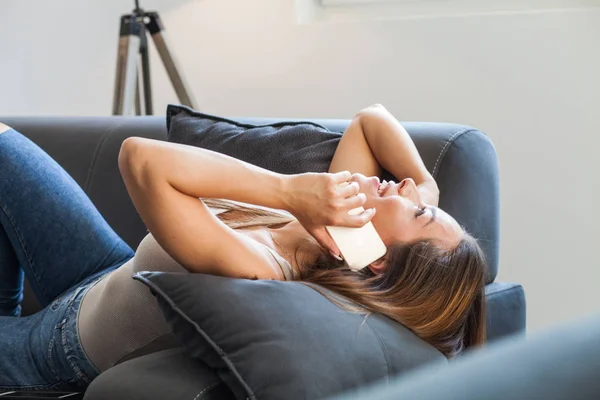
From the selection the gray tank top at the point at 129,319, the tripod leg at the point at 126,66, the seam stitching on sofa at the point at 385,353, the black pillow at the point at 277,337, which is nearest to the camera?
the black pillow at the point at 277,337

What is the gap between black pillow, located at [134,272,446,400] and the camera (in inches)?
38.1

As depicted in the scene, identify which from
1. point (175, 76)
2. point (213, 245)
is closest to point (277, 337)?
point (213, 245)

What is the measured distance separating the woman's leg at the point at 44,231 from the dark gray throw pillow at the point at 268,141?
0.28 meters

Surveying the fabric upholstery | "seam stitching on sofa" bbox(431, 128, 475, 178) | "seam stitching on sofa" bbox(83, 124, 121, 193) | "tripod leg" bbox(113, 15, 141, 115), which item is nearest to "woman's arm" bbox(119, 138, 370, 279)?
"seam stitching on sofa" bbox(431, 128, 475, 178)

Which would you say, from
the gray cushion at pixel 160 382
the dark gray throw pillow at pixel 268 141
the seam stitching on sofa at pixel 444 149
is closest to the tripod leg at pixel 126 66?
the dark gray throw pillow at pixel 268 141

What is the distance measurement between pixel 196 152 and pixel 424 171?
1.71ft

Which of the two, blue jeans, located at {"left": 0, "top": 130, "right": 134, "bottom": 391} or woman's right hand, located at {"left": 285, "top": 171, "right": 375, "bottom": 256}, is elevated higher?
woman's right hand, located at {"left": 285, "top": 171, "right": 375, "bottom": 256}

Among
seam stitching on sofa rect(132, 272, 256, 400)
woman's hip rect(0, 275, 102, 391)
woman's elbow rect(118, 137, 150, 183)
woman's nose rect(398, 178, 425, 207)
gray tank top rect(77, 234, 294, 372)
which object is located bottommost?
woman's hip rect(0, 275, 102, 391)

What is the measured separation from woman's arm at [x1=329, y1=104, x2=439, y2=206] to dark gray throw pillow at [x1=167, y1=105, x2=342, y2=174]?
0.04 meters

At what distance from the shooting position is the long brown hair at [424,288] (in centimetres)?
122

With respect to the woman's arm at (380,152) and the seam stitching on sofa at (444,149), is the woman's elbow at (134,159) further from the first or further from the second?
the seam stitching on sofa at (444,149)

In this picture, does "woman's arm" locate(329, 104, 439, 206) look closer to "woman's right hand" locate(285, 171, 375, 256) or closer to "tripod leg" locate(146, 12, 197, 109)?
"woman's right hand" locate(285, 171, 375, 256)

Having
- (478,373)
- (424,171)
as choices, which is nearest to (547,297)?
(424,171)

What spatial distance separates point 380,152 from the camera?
162 centimetres
